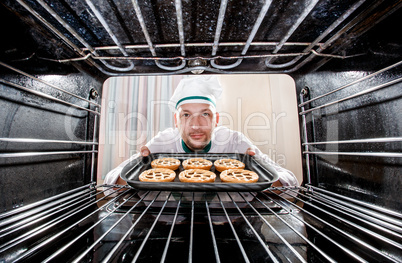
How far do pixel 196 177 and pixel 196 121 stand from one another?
0.90 meters

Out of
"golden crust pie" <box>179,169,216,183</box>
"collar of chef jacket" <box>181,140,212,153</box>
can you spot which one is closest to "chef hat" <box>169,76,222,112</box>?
"collar of chef jacket" <box>181,140,212,153</box>

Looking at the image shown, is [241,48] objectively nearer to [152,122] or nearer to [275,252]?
[275,252]

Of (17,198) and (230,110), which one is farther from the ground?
(230,110)

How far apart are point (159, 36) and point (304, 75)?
0.62 meters

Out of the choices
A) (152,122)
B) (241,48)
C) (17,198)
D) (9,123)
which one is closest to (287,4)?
(241,48)

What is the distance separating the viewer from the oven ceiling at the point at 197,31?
45cm

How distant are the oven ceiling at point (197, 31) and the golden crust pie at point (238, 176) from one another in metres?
0.54

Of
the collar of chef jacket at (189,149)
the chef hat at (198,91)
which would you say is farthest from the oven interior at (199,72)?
the collar of chef jacket at (189,149)

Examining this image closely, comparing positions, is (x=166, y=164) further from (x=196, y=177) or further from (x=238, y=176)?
(x=238, y=176)

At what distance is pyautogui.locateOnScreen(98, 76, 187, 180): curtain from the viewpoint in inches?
116

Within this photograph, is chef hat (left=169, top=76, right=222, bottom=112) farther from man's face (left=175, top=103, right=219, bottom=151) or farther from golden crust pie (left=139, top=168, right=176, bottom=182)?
golden crust pie (left=139, top=168, right=176, bottom=182)

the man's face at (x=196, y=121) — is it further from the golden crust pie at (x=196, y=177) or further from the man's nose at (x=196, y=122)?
the golden crust pie at (x=196, y=177)

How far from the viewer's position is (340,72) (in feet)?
2.02

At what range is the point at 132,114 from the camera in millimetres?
3008
